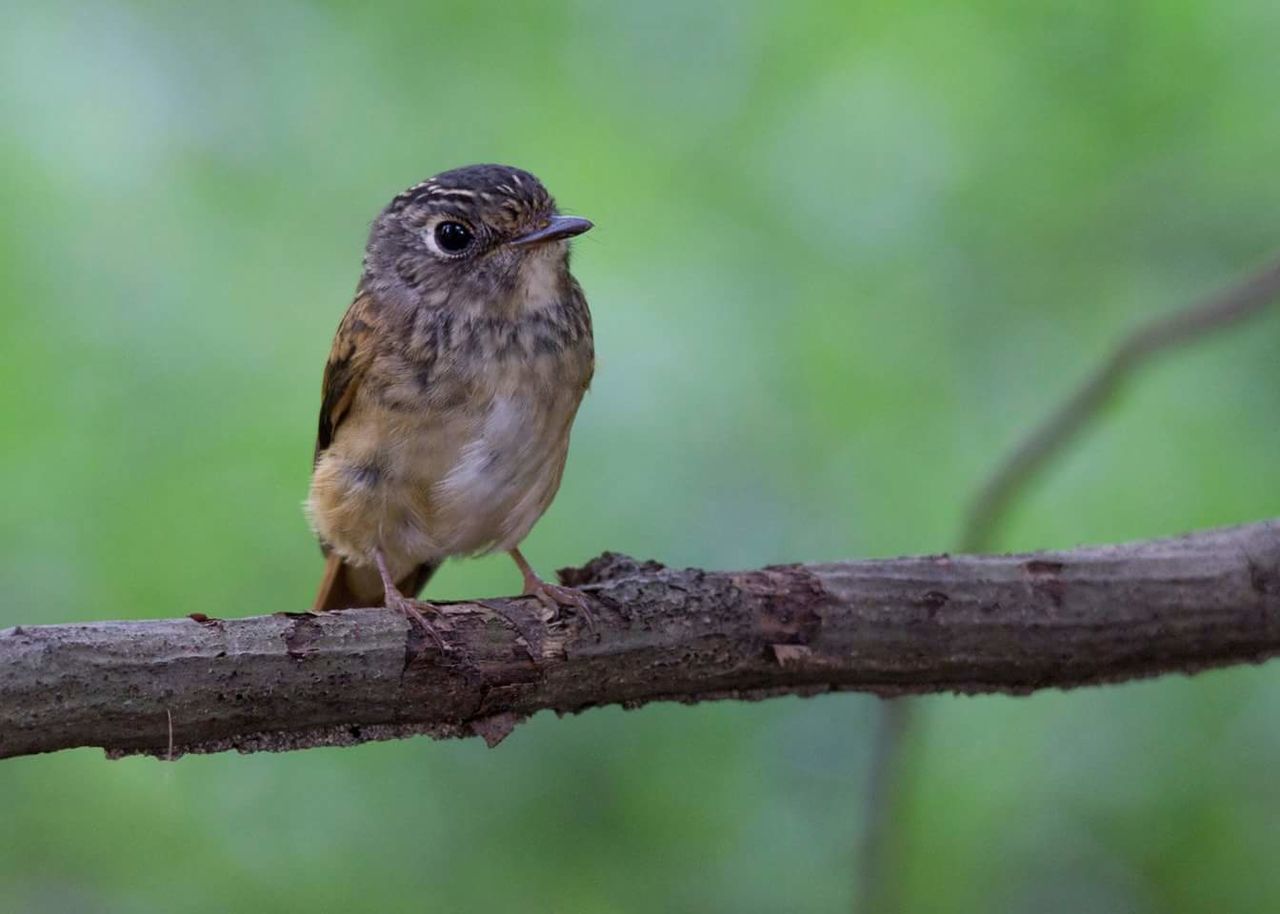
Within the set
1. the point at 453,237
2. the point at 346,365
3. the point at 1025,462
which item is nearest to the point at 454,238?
the point at 453,237

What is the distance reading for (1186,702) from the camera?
157 inches

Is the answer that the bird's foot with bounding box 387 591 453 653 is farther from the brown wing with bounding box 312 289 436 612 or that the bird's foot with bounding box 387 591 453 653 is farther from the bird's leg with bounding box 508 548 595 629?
the brown wing with bounding box 312 289 436 612

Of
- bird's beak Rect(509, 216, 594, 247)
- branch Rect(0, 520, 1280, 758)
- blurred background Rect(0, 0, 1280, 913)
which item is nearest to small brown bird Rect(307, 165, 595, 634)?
bird's beak Rect(509, 216, 594, 247)

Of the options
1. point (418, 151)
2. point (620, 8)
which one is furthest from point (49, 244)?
point (620, 8)

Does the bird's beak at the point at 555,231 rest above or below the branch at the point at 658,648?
above

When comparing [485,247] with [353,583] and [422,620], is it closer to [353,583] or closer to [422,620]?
[353,583]

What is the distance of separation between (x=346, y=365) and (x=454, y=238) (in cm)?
42

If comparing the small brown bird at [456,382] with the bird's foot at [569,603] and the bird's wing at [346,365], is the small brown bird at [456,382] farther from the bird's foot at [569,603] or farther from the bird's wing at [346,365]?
the bird's foot at [569,603]

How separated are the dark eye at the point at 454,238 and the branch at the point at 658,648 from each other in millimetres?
908

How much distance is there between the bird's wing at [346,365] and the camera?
3.63 meters

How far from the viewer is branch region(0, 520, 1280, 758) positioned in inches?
95.6

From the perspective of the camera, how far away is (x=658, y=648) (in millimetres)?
2945

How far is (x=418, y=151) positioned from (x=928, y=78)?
1560mm

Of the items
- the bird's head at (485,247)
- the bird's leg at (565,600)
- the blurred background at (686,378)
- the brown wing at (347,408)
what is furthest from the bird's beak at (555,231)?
the bird's leg at (565,600)
